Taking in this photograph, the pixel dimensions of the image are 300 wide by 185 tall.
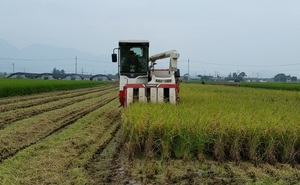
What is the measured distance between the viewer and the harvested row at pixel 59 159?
4.97 m

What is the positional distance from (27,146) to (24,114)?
17.6 ft

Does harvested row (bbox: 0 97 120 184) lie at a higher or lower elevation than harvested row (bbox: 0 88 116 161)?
lower

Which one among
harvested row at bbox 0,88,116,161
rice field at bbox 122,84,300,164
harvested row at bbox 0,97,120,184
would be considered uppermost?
rice field at bbox 122,84,300,164

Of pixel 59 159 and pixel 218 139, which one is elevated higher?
pixel 218 139

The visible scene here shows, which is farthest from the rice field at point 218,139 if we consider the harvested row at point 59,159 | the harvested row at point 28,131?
the harvested row at point 28,131

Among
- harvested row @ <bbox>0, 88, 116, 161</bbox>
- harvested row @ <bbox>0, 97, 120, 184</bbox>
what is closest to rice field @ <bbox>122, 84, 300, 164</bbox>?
harvested row @ <bbox>0, 97, 120, 184</bbox>

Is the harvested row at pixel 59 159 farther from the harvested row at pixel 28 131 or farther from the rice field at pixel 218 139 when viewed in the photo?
A: the rice field at pixel 218 139

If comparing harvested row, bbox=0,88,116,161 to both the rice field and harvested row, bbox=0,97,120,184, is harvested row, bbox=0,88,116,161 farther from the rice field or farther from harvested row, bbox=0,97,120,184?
the rice field

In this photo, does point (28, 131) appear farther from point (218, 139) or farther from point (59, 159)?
point (218, 139)

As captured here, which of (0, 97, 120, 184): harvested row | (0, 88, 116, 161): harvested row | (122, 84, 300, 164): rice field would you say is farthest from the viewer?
(0, 88, 116, 161): harvested row

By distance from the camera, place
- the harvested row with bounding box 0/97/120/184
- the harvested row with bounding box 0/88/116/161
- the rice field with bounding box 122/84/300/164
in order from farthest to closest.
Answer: the harvested row with bounding box 0/88/116/161, the rice field with bounding box 122/84/300/164, the harvested row with bounding box 0/97/120/184

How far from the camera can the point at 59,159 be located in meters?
6.03

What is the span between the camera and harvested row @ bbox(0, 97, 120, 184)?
497 cm

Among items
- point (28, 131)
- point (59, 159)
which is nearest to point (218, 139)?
point (59, 159)
